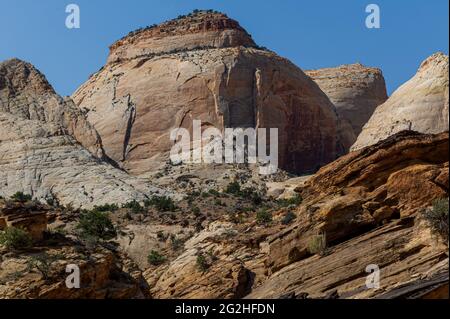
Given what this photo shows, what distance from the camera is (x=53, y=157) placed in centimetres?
5541

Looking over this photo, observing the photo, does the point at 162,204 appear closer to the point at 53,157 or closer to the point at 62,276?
the point at 53,157

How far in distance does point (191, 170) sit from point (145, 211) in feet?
54.4

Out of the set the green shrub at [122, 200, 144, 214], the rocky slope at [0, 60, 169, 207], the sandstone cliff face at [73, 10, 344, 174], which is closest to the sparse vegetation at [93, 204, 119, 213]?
the green shrub at [122, 200, 144, 214]

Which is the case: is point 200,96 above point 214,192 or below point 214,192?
above

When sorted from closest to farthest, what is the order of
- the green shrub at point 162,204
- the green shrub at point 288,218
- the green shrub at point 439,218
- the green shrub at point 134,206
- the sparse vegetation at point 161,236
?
the green shrub at point 439,218, the green shrub at point 288,218, the sparse vegetation at point 161,236, the green shrub at point 134,206, the green shrub at point 162,204

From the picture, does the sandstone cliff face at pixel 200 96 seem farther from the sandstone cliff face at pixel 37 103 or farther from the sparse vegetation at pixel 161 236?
the sparse vegetation at pixel 161 236

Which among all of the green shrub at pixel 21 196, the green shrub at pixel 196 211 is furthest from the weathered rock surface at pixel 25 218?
the green shrub at pixel 21 196

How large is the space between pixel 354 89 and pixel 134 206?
52511mm

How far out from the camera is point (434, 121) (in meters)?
40.6

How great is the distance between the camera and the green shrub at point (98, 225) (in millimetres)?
40237

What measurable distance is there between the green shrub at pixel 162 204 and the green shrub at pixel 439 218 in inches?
989

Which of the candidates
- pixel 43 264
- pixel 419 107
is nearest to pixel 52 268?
pixel 43 264

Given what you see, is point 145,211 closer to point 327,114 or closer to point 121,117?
point 121,117
